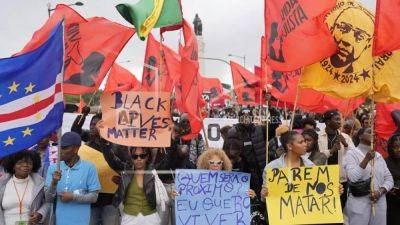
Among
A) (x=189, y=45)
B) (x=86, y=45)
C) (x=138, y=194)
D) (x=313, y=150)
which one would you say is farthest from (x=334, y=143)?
(x=86, y=45)

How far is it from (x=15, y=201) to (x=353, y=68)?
4.06 metres

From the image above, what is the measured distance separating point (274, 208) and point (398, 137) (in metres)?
1.95

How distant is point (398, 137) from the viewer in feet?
21.7

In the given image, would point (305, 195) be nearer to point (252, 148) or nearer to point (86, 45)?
point (252, 148)

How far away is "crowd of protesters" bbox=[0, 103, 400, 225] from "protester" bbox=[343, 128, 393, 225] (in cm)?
1

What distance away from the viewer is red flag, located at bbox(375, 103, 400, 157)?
27.8 ft

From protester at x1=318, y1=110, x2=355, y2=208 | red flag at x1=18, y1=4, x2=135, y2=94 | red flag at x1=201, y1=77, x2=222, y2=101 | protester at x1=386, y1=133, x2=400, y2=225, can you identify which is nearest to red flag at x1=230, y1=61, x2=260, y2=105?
red flag at x1=201, y1=77, x2=222, y2=101

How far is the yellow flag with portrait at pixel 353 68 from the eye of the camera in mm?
6703

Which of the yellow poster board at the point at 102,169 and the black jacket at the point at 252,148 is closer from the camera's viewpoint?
the yellow poster board at the point at 102,169

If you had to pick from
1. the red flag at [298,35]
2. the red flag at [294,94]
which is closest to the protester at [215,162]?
the red flag at [298,35]

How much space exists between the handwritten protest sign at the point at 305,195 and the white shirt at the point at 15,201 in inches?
91.2

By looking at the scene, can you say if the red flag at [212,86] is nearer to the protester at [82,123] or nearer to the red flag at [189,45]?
the protester at [82,123]

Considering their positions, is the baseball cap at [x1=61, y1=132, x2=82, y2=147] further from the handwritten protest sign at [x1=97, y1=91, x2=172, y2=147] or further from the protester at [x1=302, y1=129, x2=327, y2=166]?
the protester at [x1=302, y1=129, x2=327, y2=166]

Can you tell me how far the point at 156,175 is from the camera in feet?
18.5
